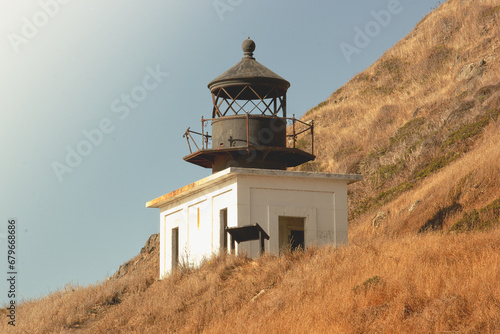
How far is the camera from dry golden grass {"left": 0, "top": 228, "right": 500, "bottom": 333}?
12.2 meters

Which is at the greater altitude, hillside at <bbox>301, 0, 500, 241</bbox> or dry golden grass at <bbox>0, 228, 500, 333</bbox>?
hillside at <bbox>301, 0, 500, 241</bbox>

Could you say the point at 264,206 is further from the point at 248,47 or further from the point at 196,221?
the point at 248,47

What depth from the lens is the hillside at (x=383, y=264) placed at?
12711mm

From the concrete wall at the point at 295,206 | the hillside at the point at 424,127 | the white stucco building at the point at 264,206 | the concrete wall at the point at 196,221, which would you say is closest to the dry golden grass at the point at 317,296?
the concrete wall at the point at 196,221

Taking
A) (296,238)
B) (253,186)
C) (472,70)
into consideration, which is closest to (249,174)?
(253,186)

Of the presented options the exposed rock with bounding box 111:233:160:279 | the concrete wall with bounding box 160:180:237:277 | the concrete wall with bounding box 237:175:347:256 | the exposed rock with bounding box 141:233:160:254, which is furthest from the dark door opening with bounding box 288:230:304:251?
the exposed rock with bounding box 141:233:160:254

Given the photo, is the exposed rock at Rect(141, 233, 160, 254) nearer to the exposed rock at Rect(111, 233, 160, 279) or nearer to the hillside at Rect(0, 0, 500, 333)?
the exposed rock at Rect(111, 233, 160, 279)

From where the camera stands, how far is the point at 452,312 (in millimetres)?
11844

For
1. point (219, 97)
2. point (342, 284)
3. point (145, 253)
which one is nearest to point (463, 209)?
point (219, 97)

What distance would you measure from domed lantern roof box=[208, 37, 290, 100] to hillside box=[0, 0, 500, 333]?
17.6 feet

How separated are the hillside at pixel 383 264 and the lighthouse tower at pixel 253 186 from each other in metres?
1.12

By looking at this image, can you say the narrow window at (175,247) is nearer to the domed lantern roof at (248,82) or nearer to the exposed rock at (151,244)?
the domed lantern roof at (248,82)

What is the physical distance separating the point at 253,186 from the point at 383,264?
18.6 feet

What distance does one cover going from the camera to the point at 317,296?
14.2 metres
